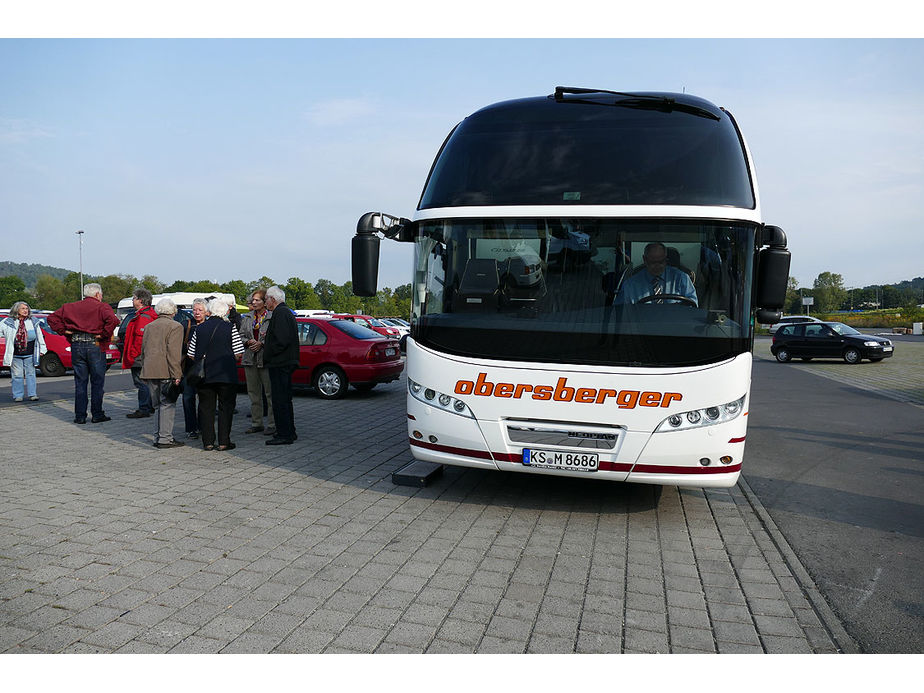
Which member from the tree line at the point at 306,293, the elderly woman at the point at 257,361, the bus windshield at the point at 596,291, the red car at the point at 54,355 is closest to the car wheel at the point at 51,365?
the red car at the point at 54,355

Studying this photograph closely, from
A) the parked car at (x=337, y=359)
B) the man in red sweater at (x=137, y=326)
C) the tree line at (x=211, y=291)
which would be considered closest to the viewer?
the man in red sweater at (x=137, y=326)

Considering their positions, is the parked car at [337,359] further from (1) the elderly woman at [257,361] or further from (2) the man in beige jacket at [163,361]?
(2) the man in beige jacket at [163,361]

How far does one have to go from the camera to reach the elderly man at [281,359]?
8.81 meters

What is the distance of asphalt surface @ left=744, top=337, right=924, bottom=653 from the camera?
14.3ft

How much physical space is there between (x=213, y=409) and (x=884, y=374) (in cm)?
2113

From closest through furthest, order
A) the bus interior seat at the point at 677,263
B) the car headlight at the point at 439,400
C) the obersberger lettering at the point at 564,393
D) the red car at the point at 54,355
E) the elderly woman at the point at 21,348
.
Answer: the obersberger lettering at the point at 564,393, the bus interior seat at the point at 677,263, the car headlight at the point at 439,400, the elderly woman at the point at 21,348, the red car at the point at 54,355

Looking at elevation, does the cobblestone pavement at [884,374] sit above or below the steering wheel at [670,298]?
below

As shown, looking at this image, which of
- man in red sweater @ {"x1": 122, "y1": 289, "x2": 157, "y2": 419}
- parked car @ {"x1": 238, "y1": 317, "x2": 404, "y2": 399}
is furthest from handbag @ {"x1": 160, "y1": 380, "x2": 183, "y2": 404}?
parked car @ {"x1": 238, "y1": 317, "x2": 404, "y2": 399}

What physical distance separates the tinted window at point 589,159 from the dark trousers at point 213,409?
3.69 meters

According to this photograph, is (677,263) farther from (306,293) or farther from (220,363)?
(306,293)

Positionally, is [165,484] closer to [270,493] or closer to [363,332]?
[270,493]

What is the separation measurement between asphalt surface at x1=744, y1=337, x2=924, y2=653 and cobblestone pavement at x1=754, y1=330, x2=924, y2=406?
3.14 feet

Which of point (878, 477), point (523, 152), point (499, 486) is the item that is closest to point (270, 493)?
point (499, 486)

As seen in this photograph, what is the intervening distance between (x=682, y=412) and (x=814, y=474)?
353 centimetres
